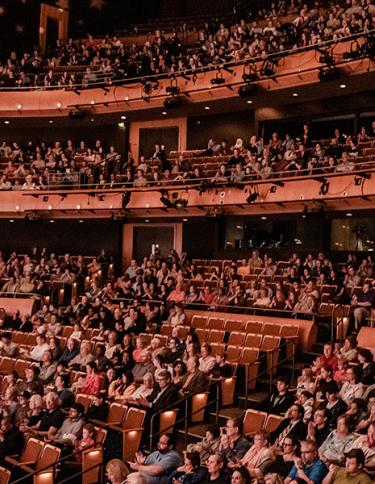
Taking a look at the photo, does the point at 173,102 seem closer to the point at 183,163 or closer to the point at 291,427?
the point at 183,163

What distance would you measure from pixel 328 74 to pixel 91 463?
8.02 meters

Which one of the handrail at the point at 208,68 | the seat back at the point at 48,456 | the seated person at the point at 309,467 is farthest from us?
the handrail at the point at 208,68

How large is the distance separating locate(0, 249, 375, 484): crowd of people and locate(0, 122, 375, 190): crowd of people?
1.61 m

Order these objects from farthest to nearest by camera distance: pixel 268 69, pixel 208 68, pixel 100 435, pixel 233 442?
pixel 208 68, pixel 268 69, pixel 100 435, pixel 233 442

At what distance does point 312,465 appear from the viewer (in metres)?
4.81

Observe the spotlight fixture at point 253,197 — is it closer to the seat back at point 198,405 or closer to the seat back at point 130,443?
the seat back at point 198,405

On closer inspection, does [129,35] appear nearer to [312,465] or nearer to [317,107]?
[317,107]

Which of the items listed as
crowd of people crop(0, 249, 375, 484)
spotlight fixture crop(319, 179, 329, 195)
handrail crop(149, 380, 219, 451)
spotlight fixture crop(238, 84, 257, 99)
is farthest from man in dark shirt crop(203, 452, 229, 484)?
spotlight fixture crop(238, 84, 257, 99)

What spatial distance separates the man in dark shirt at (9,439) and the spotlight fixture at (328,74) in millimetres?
7882

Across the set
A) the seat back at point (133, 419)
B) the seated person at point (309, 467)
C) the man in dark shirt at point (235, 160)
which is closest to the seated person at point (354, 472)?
the seated person at point (309, 467)

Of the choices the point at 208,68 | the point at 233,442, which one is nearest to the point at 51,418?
the point at 233,442

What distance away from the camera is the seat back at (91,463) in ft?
19.6

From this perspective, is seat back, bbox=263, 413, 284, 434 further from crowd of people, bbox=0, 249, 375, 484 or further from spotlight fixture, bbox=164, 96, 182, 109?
spotlight fixture, bbox=164, 96, 182, 109

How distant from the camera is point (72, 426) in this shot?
258 inches
